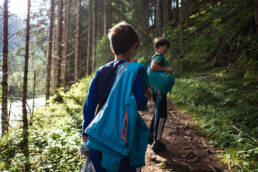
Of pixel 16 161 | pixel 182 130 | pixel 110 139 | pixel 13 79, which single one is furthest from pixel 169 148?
pixel 13 79

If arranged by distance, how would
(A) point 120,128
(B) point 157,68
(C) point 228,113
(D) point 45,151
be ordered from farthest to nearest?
(C) point 228,113 → (D) point 45,151 → (B) point 157,68 → (A) point 120,128

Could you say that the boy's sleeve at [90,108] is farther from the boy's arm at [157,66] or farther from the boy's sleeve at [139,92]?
the boy's arm at [157,66]

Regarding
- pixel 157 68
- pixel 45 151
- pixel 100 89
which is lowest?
pixel 45 151

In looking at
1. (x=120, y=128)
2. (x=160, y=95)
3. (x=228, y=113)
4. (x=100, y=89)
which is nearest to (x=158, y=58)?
(x=160, y=95)

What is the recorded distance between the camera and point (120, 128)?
1.30 m

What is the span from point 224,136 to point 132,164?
354cm

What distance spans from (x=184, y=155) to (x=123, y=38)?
A: 3073 millimetres

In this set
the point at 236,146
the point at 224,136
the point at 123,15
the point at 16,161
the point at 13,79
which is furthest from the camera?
the point at 123,15

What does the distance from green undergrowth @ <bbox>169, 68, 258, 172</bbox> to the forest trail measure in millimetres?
250

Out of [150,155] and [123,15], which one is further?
[123,15]

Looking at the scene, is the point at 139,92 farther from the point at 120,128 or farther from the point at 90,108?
the point at 90,108

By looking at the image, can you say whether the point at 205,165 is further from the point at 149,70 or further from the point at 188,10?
the point at 188,10

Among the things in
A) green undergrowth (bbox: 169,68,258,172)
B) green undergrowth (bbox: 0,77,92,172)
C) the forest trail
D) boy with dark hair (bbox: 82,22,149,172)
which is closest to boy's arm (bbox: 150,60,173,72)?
boy with dark hair (bbox: 82,22,149,172)

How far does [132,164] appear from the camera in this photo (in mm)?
1397
